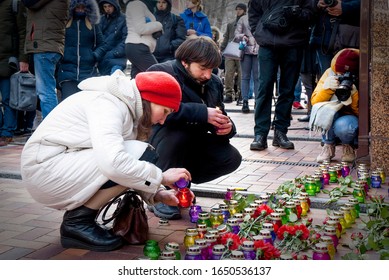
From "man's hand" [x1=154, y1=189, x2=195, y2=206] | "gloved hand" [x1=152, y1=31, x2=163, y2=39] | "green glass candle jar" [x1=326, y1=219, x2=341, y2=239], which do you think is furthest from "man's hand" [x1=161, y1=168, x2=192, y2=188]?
"gloved hand" [x1=152, y1=31, x2=163, y2=39]

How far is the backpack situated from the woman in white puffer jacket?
3.87 metres

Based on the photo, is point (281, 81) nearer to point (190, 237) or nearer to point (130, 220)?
point (130, 220)

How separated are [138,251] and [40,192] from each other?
63 centimetres

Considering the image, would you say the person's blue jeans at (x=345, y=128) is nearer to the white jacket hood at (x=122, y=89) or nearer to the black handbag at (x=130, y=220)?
the black handbag at (x=130, y=220)

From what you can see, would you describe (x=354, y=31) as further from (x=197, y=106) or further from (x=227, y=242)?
(x=227, y=242)

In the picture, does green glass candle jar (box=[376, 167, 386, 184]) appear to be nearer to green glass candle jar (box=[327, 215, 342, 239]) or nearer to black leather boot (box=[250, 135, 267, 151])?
green glass candle jar (box=[327, 215, 342, 239])

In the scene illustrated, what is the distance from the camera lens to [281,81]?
6.66m

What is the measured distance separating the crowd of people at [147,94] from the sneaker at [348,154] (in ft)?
0.05

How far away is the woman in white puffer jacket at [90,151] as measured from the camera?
3.27m

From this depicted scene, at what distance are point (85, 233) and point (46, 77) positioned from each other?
11.9 feet

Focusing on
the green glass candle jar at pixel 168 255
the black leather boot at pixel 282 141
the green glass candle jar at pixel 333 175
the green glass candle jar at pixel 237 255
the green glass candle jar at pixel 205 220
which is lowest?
the black leather boot at pixel 282 141

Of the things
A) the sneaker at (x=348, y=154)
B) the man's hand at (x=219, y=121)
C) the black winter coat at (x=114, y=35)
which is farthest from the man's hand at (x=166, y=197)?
the black winter coat at (x=114, y=35)

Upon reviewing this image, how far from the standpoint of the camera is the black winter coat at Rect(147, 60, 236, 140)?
13.5ft
